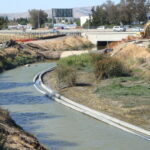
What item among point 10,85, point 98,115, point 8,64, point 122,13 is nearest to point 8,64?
point 8,64

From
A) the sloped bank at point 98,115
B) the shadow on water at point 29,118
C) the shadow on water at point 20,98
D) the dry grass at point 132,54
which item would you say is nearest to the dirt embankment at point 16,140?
the shadow on water at point 29,118

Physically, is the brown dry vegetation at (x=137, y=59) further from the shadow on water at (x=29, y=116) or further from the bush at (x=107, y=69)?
the shadow on water at (x=29, y=116)

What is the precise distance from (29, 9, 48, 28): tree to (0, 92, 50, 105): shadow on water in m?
125

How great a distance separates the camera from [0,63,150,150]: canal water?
21.6m

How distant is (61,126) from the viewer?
25438 mm

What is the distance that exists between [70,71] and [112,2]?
10816 cm

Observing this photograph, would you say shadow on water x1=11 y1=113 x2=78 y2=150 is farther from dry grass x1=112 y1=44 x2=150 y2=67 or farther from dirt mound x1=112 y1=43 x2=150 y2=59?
dirt mound x1=112 y1=43 x2=150 y2=59

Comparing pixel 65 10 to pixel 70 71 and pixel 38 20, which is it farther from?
pixel 70 71

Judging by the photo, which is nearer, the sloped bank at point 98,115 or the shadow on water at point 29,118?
the sloped bank at point 98,115

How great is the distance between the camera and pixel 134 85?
115 ft

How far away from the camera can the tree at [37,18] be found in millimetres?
163000

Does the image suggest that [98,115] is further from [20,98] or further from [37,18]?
[37,18]

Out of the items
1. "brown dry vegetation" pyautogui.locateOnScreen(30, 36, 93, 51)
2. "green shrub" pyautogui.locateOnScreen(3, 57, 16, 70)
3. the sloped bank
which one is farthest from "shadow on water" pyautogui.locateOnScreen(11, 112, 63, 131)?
"brown dry vegetation" pyautogui.locateOnScreen(30, 36, 93, 51)

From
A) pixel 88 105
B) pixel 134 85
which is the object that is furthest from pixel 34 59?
pixel 88 105
